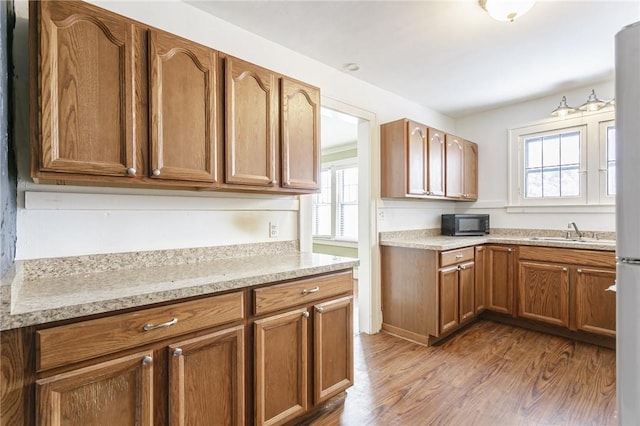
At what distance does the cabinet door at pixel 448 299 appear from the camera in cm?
282

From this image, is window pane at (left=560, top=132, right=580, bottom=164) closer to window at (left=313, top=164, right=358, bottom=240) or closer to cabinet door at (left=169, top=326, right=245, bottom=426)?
window at (left=313, top=164, right=358, bottom=240)

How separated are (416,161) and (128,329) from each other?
276 centimetres

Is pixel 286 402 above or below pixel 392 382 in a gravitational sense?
above

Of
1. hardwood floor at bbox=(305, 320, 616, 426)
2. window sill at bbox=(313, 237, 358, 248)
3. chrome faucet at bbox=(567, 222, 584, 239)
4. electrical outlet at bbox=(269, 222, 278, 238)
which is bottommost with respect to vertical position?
hardwood floor at bbox=(305, 320, 616, 426)

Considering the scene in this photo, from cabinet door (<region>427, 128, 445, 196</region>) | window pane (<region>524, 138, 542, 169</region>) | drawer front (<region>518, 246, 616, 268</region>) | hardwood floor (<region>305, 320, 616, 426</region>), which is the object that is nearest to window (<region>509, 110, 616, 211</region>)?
window pane (<region>524, 138, 542, 169</region>)

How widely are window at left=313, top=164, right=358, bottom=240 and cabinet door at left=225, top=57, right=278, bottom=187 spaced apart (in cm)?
356

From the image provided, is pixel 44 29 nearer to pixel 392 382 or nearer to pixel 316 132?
pixel 316 132

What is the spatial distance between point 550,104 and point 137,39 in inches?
160

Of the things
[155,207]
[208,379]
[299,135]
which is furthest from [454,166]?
[208,379]

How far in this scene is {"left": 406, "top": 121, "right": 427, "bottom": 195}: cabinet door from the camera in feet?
10.0

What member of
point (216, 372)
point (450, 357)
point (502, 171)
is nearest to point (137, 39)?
point (216, 372)

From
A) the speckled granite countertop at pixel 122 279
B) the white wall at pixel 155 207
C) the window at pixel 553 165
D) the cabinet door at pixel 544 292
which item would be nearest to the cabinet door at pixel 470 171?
the window at pixel 553 165

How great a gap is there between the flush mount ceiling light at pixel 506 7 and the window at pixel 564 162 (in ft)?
7.03

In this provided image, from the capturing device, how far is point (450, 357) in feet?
8.63
